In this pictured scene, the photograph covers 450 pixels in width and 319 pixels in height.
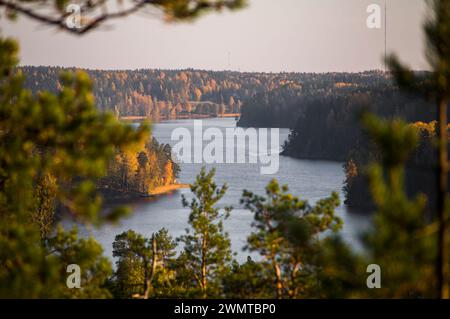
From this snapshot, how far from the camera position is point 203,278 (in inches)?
399

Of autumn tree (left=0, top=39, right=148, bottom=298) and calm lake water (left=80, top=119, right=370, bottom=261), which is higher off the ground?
autumn tree (left=0, top=39, right=148, bottom=298)

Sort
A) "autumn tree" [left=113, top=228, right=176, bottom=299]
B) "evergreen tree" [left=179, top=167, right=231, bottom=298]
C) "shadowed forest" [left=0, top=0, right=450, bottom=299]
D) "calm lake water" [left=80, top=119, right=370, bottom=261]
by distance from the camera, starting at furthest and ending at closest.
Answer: "calm lake water" [left=80, top=119, right=370, bottom=261]
"evergreen tree" [left=179, top=167, right=231, bottom=298]
"autumn tree" [left=113, top=228, right=176, bottom=299]
"shadowed forest" [left=0, top=0, right=450, bottom=299]

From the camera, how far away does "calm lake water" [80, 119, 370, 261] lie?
2492 centimetres

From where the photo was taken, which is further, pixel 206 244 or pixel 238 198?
pixel 238 198

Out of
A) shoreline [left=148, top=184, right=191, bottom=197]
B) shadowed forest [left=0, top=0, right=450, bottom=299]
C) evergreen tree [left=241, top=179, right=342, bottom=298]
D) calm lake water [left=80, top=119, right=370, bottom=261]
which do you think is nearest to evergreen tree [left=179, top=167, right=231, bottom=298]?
shadowed forest [left=0, top=0, right=450, bottom=299]

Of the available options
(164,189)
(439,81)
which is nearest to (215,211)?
(439,81)

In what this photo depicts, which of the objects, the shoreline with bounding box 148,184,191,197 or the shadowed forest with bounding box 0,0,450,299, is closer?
the shadowed forest with bounding box 0,0,450,299

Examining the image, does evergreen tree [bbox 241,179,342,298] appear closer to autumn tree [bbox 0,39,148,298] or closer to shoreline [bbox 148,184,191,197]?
autumn tree [bbox 0,39,148,298]

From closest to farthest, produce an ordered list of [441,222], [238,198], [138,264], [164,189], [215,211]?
[441,222], [215,211], [138,264], [238,198], [164,189]

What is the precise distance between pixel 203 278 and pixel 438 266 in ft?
19.6

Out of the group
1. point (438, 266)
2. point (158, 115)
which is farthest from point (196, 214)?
point (158, 115)

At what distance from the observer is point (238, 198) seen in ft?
107

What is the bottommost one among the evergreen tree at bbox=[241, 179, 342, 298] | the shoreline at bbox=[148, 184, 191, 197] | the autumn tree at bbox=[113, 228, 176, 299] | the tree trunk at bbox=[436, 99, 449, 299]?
the shoreline at bbox=[148, 184, 191, 197]

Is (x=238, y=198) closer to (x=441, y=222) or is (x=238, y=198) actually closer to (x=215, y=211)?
(x=215, y=211)
